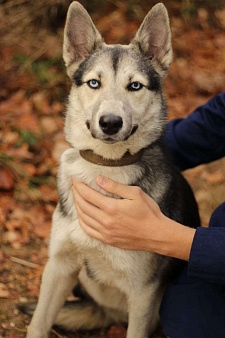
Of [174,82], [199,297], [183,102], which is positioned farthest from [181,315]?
[174,82]

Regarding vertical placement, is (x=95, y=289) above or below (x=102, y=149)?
below

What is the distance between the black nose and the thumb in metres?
0.32

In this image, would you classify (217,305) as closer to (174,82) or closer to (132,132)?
(132,132)

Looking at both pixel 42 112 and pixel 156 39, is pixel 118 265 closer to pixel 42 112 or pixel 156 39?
pixel 156 39

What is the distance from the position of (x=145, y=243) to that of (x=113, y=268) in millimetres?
310

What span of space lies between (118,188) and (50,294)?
2.99 ft

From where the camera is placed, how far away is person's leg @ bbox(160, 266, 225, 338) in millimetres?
2449

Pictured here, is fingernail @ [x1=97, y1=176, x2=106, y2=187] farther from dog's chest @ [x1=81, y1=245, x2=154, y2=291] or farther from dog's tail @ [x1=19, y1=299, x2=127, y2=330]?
dog's tail @ [x1=19, y1=299, x2=127, y2=330]

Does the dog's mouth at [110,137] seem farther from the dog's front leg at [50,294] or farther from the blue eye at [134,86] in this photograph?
the dog's front leg at [50,294]

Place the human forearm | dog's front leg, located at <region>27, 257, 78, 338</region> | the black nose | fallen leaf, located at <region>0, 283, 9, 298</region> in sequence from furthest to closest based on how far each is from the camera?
fallen leaf, located at <region>0, 283, 9, 298</region> → dog's front leg, located at <region>27, 257, 78, 338</region> → the human forearm → the black nose

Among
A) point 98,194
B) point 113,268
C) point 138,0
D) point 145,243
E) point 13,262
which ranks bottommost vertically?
point 13,262

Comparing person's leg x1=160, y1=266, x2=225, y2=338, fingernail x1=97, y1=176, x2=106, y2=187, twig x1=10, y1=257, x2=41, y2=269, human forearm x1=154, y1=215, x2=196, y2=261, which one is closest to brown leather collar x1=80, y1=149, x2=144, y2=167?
fingernail x1=97, y1=176, x2=106, y2=187

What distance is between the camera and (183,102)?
215 inches

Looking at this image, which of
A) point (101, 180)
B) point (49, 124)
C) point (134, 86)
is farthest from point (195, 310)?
point (49, 124)
